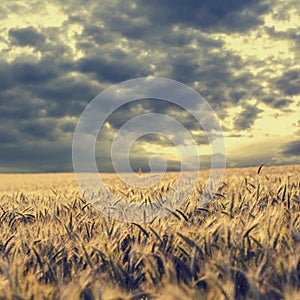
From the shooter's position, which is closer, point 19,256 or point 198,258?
point 198,258

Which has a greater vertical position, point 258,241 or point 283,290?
point 258,241

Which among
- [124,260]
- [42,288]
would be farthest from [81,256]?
[42,288]

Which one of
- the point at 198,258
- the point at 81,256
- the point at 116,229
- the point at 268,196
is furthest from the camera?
the point at 268,196

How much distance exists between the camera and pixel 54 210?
5.45 meters

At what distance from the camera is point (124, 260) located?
361cm

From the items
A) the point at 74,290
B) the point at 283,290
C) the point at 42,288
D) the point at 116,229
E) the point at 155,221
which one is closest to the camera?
the point at 74,290

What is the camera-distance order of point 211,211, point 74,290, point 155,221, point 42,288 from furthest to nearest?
point 211,211
point 155,221
point 42,288
point 74,290

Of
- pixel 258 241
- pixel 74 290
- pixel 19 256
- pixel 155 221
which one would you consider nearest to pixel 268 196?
pixel 155 221

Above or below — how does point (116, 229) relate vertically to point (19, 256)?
above

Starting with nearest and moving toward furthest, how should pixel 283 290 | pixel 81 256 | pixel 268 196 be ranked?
1. pixel 283 290
2. pixel 81 256
3. pixel 268 196

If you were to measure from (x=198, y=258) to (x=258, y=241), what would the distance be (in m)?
0.51

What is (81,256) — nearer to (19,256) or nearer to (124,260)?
(124,260)

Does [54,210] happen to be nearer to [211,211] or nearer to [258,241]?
[211,211]

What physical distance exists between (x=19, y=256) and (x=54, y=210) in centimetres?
153
